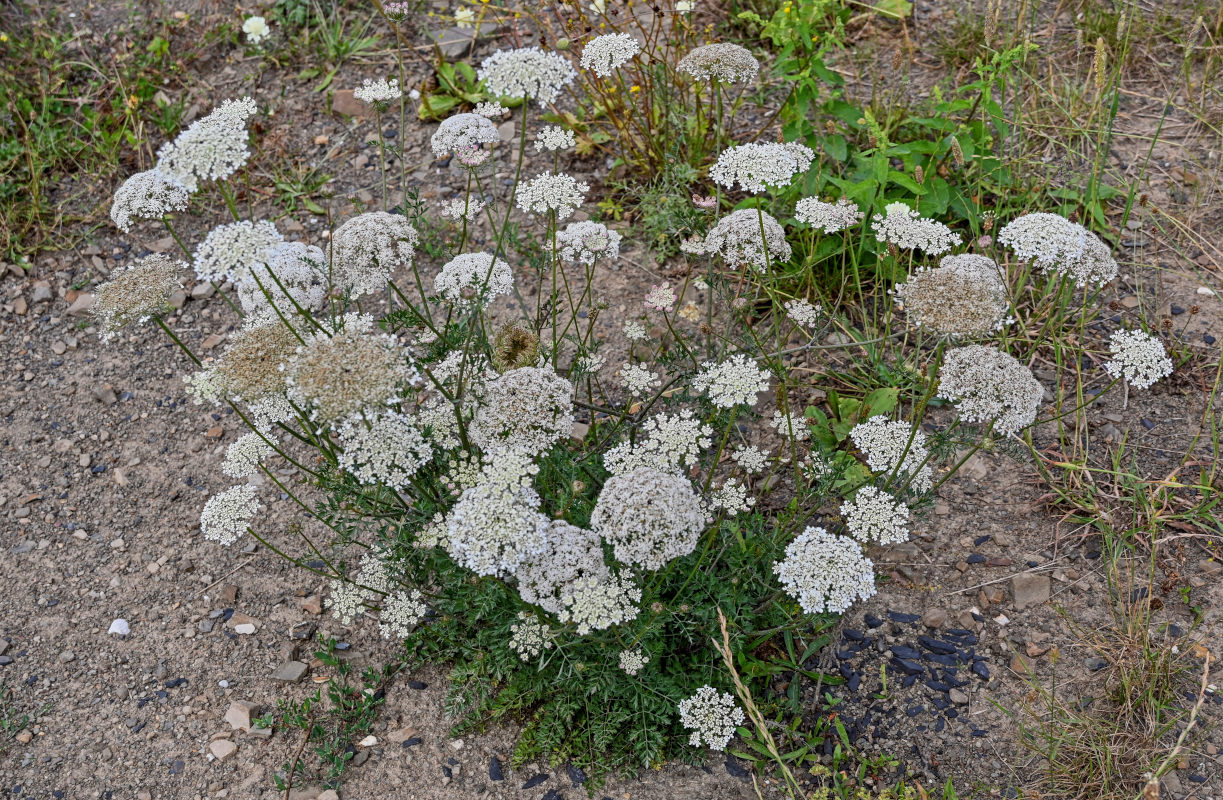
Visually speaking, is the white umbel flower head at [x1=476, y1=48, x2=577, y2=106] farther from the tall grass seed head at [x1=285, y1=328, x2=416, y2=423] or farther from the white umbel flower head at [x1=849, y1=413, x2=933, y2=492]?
the white umbel flower head at [x1=849, y1=413, x2=933, y2=492]

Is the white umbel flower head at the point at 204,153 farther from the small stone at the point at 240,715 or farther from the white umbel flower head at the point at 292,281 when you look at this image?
the small stone at the point at 240,715

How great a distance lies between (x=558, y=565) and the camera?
10.5ft

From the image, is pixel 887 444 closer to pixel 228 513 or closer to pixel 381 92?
pixel 381 92

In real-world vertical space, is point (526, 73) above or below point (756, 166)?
above

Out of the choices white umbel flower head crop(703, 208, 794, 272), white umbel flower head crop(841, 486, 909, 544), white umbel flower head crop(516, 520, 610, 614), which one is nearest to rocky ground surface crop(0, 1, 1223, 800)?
white umbel flower head crop(841, 486, 909, 544)

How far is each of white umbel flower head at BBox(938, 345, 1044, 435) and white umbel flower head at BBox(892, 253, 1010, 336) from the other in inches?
5.2

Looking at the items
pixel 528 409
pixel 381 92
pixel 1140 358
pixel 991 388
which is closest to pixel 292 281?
pixel 381 92

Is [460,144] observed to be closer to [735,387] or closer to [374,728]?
[735,387]

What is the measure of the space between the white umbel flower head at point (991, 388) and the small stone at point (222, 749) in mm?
3669

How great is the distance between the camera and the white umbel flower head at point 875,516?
3582 mm

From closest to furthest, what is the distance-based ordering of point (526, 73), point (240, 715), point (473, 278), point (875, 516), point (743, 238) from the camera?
1. point (526, 73)
2. point (875, 516)
3. point (473, 278)
4. point (743, 238)
5. point (240, 715)

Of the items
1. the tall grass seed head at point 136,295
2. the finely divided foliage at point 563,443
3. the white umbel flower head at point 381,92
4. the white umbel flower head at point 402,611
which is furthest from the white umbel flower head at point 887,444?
the tall grass seed head at point 136,295

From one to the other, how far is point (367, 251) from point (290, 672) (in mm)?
2228

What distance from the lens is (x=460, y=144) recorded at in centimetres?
407
